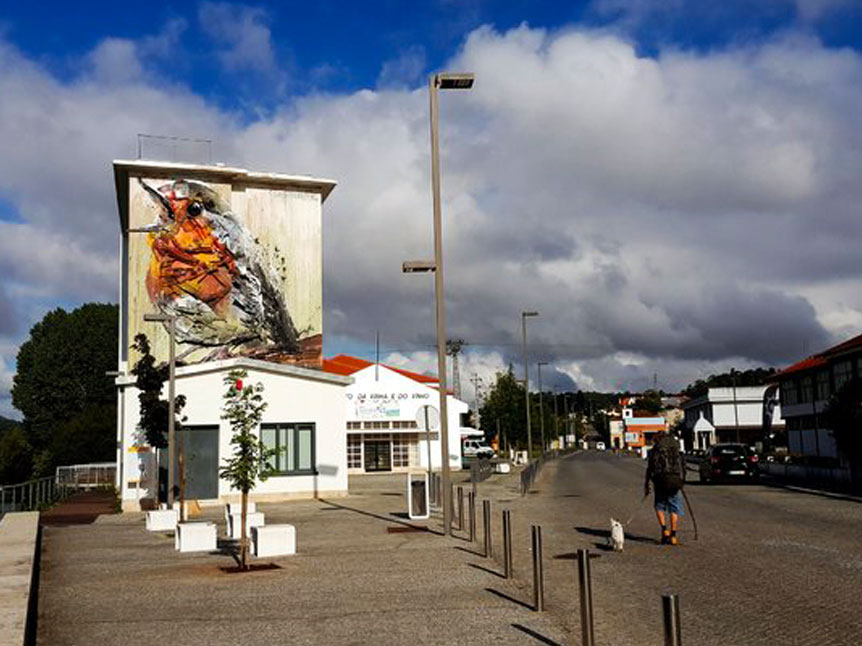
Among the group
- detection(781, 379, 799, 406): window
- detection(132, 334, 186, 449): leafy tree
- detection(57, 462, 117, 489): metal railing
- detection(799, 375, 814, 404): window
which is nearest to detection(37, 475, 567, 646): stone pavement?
detection(132, 334, 186, 449): leafy tree

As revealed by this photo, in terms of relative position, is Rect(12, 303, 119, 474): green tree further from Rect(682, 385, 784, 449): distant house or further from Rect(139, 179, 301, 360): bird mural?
Rect(682, 385, 784, 449): distant house

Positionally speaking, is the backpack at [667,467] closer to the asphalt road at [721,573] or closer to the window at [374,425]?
the asphalt road at [721,573]

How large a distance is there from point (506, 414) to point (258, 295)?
94.3 ft

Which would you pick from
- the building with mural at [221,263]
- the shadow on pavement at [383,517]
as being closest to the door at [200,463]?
the shadow on pavement at [383,517]

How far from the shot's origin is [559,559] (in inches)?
493

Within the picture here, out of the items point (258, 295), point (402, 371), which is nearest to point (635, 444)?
point (402, 371)

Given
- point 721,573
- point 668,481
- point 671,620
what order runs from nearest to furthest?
point 671,620
point 721,573
point 668,481

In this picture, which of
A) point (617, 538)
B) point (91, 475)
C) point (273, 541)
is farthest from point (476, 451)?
point (617, 538)

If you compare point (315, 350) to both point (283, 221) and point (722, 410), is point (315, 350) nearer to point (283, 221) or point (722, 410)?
point (283, 221)

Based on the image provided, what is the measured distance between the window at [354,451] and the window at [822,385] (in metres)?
25.8

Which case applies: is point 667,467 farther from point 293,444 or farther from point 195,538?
point 293,444

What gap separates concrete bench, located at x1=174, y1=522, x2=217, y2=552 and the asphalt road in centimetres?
528

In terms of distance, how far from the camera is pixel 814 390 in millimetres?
47969

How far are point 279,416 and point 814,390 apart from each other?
106 ft
